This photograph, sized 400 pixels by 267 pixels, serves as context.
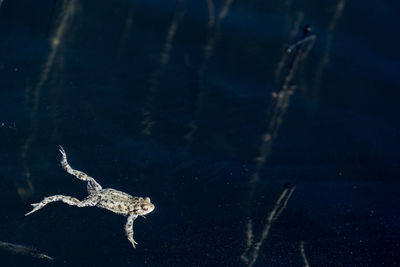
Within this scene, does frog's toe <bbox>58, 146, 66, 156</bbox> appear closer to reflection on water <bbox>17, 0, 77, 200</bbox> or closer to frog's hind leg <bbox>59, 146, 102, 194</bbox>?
frog's hind leg <bbox>59, 146, 102, 194</bbox>

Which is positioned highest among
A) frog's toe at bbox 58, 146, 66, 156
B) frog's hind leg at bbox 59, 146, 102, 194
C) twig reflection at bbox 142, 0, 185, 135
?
twig reflection at bbox 142, 0, 185, 135

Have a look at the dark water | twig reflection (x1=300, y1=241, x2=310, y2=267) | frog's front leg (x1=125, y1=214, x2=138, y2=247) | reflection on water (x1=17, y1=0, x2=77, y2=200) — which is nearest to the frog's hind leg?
the dark water

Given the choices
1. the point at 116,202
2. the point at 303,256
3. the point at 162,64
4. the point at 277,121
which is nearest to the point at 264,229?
the point at 303,256

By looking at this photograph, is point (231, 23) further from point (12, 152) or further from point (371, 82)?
point (12, 152)

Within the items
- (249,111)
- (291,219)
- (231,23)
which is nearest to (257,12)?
(231,23)

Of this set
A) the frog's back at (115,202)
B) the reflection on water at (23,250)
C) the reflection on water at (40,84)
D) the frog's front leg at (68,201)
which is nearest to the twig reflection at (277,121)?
the frog's back at (115,202)

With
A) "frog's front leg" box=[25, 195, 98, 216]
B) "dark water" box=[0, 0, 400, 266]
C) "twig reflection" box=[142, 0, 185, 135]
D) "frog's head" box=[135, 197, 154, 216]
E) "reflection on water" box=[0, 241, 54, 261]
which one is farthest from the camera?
"twig reflection" box=[142, 0, 185, 135]

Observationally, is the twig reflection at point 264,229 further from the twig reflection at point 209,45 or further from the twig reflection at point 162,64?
the twig reflection at point 162,64
